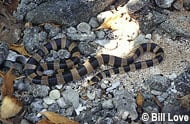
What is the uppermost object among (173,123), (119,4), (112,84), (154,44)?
(119,4)

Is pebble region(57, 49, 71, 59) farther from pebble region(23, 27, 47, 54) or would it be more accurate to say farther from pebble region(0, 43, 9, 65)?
pebble region(0, 43, 9, 65)

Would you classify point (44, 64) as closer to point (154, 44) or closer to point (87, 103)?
point (87, 103)

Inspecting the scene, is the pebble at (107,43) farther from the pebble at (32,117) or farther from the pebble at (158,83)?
the pebble at (32,117)

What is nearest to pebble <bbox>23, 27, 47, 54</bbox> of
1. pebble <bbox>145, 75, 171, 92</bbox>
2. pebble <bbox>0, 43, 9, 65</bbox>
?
pebble <bbox>0, 43, 9, 65</bbox>

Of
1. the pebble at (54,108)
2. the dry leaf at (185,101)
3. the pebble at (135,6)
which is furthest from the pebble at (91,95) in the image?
the pebble at (135,6)

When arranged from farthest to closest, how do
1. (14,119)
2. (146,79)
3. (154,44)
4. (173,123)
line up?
(154,44) < (146,79) < (14,119) < (173,123)

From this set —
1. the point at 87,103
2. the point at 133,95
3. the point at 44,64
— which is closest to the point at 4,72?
the point at 44,64

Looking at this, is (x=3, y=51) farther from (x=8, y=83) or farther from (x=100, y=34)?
(x=100, y=34)
